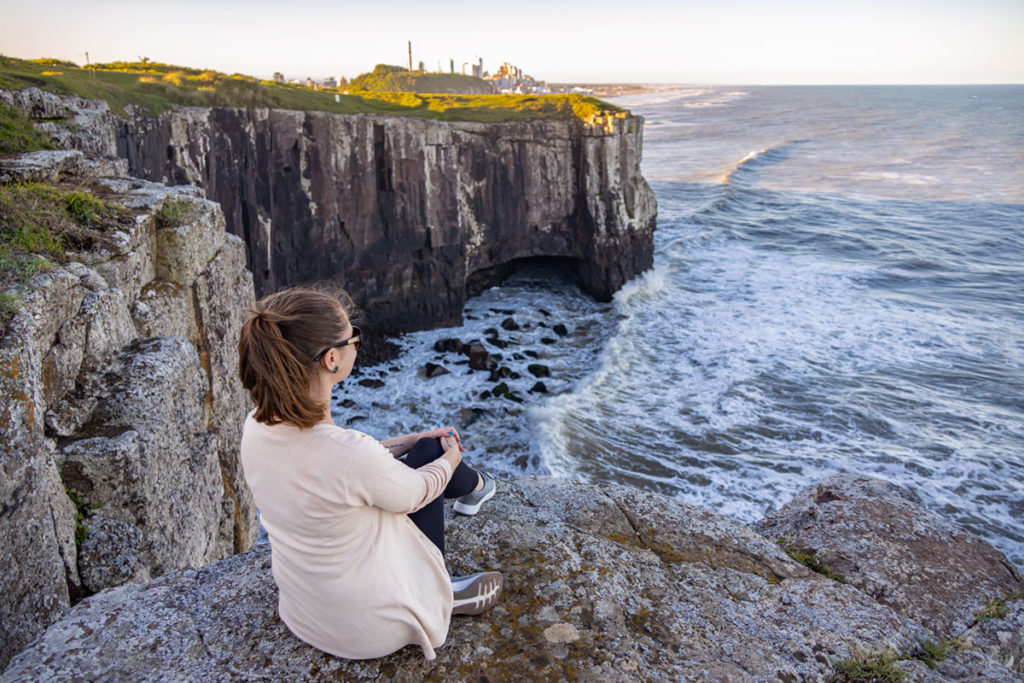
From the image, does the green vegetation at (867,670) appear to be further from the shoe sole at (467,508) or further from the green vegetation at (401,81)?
the green vegetation at (401,81)

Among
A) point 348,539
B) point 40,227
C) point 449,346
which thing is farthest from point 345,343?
point 449,346

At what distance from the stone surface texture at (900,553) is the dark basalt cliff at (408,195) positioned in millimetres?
19053

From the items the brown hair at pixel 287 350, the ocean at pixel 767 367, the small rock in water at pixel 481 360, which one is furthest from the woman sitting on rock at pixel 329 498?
the small rock in water at pixel 481 360

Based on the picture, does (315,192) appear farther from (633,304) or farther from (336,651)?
(336,651)

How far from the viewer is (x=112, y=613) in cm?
370

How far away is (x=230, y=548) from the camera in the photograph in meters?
7.26

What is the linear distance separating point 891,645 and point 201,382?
5870 mm

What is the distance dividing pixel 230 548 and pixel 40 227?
3.81 metres

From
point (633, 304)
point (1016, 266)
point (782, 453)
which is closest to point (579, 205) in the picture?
point (633, 304)

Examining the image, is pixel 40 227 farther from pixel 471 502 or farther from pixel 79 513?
pixel 471 502

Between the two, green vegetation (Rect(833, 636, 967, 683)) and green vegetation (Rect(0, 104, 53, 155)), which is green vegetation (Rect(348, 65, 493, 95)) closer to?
green vegetation (Rect(0, 104, 53, 155))

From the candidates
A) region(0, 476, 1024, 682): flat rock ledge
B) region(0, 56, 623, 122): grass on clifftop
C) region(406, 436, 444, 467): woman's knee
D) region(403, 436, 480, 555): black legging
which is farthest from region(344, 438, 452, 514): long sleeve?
region(0, 56, 623, 122): grass on clifftop

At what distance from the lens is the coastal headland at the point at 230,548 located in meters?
3.55

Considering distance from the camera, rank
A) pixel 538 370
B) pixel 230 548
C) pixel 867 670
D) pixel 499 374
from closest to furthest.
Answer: pixel 867 670, pixel 230 548, pixel 499 374, pixel 538 370
